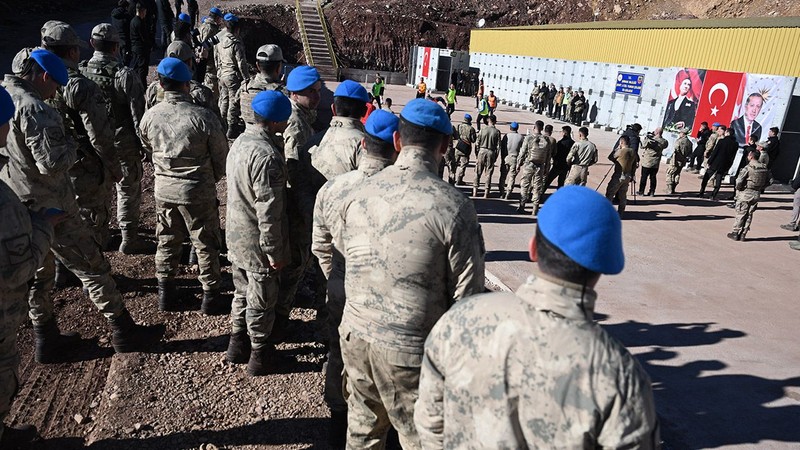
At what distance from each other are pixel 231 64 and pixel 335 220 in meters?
8.49

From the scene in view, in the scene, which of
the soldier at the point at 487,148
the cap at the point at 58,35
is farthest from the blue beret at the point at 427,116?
the soldier at the point at 487,148

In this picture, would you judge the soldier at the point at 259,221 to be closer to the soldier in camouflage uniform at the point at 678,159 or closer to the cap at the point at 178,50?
the cap at the point at 178,50

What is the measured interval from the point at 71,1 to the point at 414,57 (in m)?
20.0

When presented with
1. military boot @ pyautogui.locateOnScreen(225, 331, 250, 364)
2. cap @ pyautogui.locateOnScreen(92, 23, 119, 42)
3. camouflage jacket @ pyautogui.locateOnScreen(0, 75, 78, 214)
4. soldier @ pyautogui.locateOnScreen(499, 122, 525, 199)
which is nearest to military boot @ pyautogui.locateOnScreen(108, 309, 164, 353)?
military boot @ pyautogui.locateOnScreen(225, 331, 250, 364)

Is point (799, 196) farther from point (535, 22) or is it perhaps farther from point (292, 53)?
point (535, 22)

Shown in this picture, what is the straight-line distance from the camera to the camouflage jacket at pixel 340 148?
400 cm

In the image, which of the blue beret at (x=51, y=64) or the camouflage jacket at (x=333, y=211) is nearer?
the camouflage jacket at (x=333, y=211)

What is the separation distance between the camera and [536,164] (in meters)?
9.78

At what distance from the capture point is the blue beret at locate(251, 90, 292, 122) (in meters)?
3.64

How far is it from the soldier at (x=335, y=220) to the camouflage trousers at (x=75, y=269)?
1907 millimetres

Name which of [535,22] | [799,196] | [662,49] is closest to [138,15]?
[799,196]

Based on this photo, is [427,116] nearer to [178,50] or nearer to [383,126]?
[383,126]

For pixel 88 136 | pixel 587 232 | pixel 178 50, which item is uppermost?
pixel 178 50

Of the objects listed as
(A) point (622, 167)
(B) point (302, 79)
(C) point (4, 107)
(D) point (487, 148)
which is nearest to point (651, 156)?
(A) point (622, 167)
